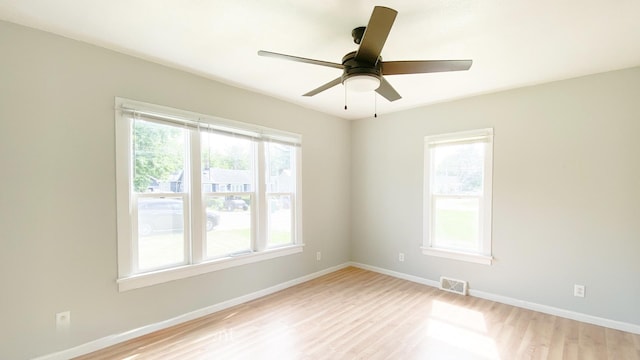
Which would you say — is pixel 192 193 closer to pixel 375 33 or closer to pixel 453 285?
pixel 375 33

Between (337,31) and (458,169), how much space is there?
259 centimetres

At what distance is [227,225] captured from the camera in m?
3.21

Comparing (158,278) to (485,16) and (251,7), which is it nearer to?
(251,7)

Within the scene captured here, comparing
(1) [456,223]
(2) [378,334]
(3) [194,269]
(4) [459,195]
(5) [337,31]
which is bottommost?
(2) [378,334]

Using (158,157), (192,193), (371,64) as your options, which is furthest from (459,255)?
(158,157)

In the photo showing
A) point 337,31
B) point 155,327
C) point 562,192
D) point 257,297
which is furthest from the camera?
point 257,297

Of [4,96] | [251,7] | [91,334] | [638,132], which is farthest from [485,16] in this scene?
[91,334]

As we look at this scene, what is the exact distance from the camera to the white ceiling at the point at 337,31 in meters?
1.80

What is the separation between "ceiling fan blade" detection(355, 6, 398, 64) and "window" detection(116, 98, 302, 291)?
6.44ft

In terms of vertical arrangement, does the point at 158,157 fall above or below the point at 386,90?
below

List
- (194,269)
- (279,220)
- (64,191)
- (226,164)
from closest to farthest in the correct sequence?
(64,191)
(194,269)
(226,164)
(279,220)

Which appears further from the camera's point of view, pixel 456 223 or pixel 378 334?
pixel 456 223

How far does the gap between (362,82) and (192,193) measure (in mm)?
2038

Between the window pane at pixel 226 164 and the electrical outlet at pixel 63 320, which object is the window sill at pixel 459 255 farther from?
the electrical outlet at pixel 63 320
